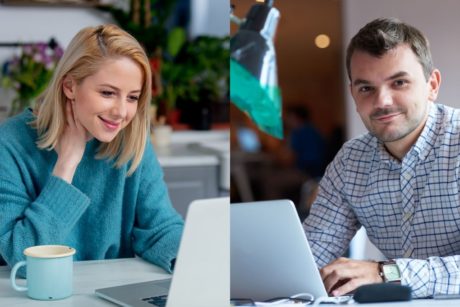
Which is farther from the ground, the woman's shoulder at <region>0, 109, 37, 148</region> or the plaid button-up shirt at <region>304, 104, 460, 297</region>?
the woman's shoulder at <region>0, 109, 37, 148</region>

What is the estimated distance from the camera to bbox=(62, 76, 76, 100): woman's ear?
0.98 m

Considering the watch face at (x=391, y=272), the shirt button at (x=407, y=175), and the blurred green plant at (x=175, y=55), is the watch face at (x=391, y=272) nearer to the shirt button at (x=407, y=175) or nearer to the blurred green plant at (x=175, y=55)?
the shirt button at (x=407, y=175)

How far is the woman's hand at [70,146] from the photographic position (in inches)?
37.9

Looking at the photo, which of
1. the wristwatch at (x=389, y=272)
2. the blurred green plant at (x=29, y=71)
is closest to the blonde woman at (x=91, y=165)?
the wristwatch at (x=389, y=272)

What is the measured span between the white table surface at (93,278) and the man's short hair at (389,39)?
0.36 metres

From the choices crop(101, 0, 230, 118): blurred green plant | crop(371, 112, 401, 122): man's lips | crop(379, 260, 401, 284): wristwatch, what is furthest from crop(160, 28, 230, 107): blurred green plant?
crop(379, 260, 401, 284): wristwatch

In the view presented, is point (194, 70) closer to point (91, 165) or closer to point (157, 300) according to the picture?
point (91, 165)

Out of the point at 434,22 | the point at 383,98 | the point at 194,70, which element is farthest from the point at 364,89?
the point at 194,70

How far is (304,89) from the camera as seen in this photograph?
5.09ft

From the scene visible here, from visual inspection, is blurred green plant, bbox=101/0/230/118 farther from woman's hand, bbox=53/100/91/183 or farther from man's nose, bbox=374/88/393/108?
man's nose, bbox=374/88/393/108

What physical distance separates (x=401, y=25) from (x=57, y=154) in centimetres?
46

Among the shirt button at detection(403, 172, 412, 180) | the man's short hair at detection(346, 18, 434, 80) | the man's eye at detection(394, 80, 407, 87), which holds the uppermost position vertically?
the man's short hair at detection(346, 18, 434, 80)

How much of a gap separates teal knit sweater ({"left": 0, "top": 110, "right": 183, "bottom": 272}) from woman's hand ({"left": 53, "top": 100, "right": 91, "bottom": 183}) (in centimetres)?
1

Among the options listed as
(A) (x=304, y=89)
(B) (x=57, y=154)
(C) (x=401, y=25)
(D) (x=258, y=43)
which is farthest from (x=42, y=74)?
(C) (x=401, y=25)
